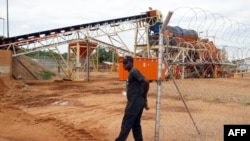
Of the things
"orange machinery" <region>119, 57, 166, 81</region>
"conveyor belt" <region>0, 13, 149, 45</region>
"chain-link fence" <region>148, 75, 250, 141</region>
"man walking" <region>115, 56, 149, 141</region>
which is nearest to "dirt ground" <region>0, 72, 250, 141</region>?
"chain-link fence" <region>148, 75, 250, 141</region>

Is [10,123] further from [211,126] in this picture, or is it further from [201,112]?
[201,112]

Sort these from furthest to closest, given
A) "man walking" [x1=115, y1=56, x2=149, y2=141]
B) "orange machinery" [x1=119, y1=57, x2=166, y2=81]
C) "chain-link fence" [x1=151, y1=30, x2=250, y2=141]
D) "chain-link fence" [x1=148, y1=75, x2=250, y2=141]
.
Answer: "orange machinery" [x1=119, y1=57, x2=166, y2=81], "chain-link fence" [x1=148, y1=75, x2=250, y2=141], "chain-link fence" [x1=151, y1=30, x2=250, y2=141], "man walking" [x1=115, y1=56, x2=149, y2=141]

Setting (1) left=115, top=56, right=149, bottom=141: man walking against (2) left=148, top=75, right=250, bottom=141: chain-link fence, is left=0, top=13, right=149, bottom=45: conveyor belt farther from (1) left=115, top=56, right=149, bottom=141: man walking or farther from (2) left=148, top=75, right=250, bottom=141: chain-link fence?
(1) left=115, top=56, right=149, bottom=141: man walking

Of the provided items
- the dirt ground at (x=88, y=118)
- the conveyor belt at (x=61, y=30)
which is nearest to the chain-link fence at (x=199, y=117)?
the dirt ground at (x=88, y=118)

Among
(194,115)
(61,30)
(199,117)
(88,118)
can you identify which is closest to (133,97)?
(88,118)

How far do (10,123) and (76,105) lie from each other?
4.03 meters

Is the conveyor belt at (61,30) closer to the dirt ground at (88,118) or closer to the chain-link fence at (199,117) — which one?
the dirt ground at (88,118)

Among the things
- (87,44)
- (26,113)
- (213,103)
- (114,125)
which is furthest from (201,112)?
(87,44)

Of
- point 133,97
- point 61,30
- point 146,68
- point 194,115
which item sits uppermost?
point 61,30

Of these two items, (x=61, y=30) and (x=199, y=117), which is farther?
(x=61, y=30)

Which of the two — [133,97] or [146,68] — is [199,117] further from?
[146,68]

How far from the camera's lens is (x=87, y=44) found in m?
29.5

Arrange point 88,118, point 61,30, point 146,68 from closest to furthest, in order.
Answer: point 88,118, point 146,68, point 61,30

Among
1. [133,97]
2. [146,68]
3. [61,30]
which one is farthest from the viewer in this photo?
[61,30]
